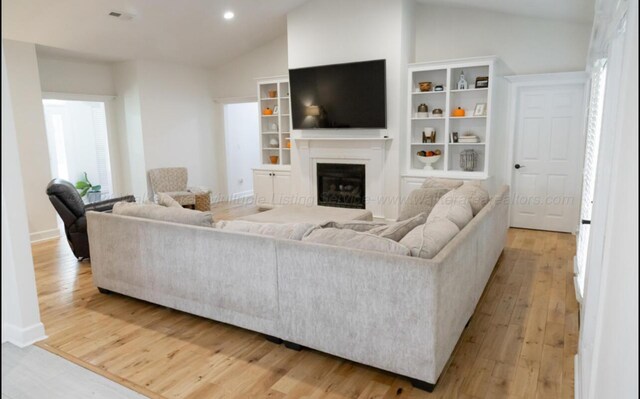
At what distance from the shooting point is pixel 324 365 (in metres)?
2.60

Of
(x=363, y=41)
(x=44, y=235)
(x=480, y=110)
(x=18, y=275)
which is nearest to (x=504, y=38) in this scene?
(x=480, y=110)

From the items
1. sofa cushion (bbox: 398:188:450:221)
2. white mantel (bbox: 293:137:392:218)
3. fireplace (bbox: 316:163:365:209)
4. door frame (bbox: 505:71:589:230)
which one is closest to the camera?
sofa cushion (bbox: 398:188:450:221)

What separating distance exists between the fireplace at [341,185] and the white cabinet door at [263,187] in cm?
113

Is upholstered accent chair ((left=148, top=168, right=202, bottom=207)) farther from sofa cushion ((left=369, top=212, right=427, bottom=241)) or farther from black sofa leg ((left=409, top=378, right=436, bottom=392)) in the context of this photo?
black sofa leg ((left=409, top=378, right=436, bottom=392))

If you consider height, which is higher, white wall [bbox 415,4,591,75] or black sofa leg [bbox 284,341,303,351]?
white wall [bbox 415,4,591,75]

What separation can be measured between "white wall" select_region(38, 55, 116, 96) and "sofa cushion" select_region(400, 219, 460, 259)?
20.9 feet

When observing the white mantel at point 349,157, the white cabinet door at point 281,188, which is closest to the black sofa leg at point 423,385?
the white mantel at point 349,157

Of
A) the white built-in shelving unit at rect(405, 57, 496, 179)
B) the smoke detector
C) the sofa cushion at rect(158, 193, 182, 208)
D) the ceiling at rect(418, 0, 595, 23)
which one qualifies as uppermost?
the smoke detector

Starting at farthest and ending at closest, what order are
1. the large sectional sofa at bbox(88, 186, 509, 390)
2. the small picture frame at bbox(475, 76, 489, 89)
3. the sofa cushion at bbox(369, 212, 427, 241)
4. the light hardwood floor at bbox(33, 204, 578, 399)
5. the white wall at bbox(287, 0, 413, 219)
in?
the white wall at bbox(287, 0, 413, 219) → the small picture frame at bbox(475, 76, 489, 89) → the sofa cushion at bbox(369, 212, 427, 241) → the light hardwood floor at bbox(33, 204, 578, 399) → the large sectional sofa at bbox(88, 186, 509, 390)

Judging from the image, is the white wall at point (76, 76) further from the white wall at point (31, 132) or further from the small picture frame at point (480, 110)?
the small picture frame at point (480, 110)

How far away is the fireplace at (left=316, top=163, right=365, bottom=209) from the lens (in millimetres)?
6465

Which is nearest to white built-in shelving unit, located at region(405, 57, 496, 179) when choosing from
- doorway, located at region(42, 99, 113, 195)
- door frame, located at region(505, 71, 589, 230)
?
door frame, located at region(505, 71, 589, 230)

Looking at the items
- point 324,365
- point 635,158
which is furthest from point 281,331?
point 635,158

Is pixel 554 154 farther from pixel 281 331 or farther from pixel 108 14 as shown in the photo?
pixel 108 14
